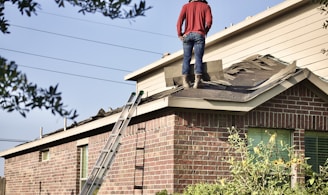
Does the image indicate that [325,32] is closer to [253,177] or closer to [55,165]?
[253,177]

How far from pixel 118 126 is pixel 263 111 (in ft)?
10.5

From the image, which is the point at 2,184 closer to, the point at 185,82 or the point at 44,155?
the point at 44,155

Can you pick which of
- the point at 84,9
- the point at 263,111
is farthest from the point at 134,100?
the point at 84,9

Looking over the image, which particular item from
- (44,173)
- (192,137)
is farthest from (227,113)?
(44,173)

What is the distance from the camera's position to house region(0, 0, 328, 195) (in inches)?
477

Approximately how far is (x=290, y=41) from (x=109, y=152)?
5857mm

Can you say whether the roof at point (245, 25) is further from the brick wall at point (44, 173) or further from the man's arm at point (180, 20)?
the brick wall at point (44, 173)

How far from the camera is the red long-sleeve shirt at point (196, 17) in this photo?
40.8 ft

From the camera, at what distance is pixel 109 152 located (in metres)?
13.1

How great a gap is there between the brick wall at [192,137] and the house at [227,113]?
0.02m

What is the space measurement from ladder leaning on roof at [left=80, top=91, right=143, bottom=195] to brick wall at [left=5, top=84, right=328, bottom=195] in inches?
16.2

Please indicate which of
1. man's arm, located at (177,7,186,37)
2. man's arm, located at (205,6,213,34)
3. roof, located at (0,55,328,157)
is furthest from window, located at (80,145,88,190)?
man's arm, located at (205,6,213,34)

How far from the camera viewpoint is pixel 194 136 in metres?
12.2

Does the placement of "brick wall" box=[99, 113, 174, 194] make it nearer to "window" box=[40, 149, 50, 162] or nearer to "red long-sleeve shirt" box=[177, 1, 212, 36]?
"red long-sleeve shirt" box=[177, 1, 212, 36]
